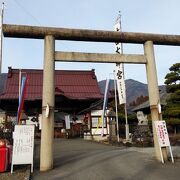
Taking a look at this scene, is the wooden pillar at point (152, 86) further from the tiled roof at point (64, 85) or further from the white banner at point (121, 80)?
the tiled roof at point (64, 85)

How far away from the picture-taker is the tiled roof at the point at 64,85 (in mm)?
33062

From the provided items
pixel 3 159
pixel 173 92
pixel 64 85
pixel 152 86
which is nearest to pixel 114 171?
pixel 3 159

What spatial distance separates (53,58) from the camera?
1059 cm

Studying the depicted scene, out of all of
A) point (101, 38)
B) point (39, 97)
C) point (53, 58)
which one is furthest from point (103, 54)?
point (39, 97)

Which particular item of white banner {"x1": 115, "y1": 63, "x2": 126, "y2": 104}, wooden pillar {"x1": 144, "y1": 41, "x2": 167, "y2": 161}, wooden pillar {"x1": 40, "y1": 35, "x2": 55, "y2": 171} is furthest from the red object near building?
white banner {"x1": 115, "y1": 63, "x2": 126, "y2": 104}

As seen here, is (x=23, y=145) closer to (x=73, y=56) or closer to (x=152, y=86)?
(x=73, y=56)

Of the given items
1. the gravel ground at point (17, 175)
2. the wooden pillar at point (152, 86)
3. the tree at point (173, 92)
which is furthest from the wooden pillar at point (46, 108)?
the tree at point (173, 92)

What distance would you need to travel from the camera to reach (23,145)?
31.2 feet

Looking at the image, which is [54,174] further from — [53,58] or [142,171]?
[53,58]

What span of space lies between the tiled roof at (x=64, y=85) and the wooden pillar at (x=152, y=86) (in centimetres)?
2010

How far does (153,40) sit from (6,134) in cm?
1053

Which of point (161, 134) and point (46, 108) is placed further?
point (161, 134)

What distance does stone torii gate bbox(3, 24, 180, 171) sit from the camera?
9906 mm

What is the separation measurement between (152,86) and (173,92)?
15.9m
